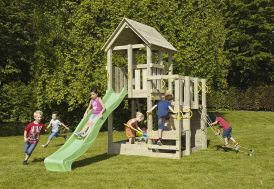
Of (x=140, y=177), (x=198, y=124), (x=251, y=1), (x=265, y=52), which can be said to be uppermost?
(x=251, y=1)

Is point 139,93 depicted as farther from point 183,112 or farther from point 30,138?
point 30,138

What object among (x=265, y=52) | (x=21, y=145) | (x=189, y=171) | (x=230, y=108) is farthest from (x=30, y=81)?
(x=265, y=52)

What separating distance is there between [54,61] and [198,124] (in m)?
11.5

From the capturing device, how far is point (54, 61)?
2364 centimetres

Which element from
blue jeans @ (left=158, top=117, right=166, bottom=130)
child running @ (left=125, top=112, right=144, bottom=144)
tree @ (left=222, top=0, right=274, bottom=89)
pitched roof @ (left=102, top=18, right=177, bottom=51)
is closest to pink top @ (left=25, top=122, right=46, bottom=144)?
child running @ (left=125, top=112, right=144, bottom=144)

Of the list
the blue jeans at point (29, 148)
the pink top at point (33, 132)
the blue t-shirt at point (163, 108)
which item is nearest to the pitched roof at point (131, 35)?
the blue t-shirt at point (163, 108)

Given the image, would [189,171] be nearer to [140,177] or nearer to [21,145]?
[140,177]

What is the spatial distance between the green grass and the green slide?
0.30m

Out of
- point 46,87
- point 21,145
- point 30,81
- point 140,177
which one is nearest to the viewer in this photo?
point 140,177

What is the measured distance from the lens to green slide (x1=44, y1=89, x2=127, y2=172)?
10.6m

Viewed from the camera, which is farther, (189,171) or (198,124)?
(198,124)

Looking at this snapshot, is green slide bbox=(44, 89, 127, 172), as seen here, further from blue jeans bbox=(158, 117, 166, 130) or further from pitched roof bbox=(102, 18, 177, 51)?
pitched roof bbox=(102, 18, 177, 51)

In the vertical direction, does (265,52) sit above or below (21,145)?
above

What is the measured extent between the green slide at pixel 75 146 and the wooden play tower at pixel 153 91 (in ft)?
2.08
